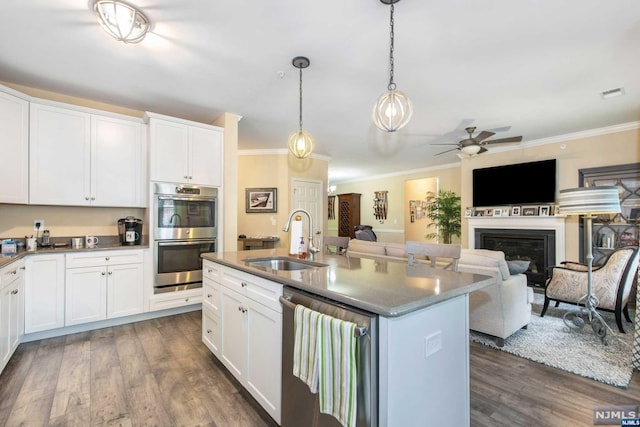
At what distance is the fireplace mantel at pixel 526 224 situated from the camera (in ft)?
16.2

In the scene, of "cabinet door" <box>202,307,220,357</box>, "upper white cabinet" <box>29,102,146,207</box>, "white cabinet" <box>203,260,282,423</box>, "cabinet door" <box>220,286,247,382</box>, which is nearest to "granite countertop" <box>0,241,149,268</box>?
"upper white cabinet" <box>29,102,146,207</box>

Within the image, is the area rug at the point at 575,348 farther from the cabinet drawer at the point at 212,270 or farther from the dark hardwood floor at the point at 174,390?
the cabinet drawer at the point at 212,270

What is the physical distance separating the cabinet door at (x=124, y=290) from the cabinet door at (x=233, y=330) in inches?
68.2

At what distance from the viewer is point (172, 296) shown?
141 inches

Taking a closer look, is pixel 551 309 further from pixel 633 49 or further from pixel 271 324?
pixel 271 324

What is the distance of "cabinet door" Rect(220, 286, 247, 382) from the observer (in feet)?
6.52

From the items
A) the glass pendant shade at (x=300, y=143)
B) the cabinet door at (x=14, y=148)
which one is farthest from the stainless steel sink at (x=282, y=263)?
the cabinet door at (x=14, y=148)

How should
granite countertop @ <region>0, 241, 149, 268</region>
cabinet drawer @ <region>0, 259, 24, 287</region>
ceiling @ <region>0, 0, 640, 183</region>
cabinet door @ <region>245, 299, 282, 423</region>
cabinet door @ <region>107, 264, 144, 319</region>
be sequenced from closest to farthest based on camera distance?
cabinet door @ <region>245, 299, 282, 423</region> → ceiling @ <region>0, 0, 640, 183</region> → cabinet drawer @ <region>0, 259, 24, 287</region> → granite countertop @ <region>0, 241, 149, 268</region> → cabinet door @ <region>107, 264, 144, 319</region>

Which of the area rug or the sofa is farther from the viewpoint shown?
the sofa

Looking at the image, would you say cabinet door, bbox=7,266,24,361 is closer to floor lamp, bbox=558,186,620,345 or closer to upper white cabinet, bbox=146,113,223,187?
upper white cabinet, bbox=146,113,223,187

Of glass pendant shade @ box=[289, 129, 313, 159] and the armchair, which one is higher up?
glass pendant shade @ box=[289, 129, 313, 159]

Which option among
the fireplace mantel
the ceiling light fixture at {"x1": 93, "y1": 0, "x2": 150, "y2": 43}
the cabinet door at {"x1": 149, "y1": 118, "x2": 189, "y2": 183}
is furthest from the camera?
the fireplace mantel

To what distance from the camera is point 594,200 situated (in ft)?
9.33

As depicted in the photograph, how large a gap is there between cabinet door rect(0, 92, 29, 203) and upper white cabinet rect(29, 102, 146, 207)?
2.1 inches
